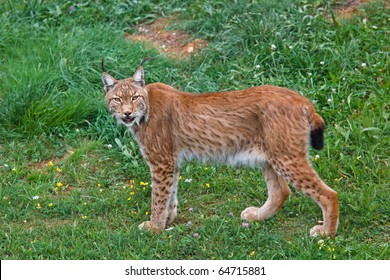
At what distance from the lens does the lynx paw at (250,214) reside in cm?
790

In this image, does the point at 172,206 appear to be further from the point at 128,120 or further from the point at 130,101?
the point at 130,101

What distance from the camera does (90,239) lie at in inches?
298

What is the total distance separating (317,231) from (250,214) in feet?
2.22

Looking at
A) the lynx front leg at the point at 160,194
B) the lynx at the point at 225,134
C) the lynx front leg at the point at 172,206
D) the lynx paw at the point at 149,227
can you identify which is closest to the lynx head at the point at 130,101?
the lynx at the point at 225,134

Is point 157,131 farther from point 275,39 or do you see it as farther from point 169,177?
point 275,39

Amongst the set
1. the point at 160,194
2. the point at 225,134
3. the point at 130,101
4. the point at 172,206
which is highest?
the point at 130,101

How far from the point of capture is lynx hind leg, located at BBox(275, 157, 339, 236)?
7465 mm

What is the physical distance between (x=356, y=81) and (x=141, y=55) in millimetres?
2502

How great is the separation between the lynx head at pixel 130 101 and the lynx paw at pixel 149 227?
0.88 m

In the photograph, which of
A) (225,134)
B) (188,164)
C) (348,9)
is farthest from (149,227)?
(348,9)

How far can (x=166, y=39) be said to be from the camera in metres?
11.0

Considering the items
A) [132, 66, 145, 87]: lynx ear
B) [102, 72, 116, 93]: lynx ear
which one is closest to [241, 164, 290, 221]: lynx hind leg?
[132, 66, 145, 87]: lynx ear

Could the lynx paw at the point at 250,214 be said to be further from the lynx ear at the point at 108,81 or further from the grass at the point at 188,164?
the lynx ear at the point at 108,81

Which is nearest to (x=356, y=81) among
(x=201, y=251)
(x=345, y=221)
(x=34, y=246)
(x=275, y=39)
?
(x=275, y=39)
